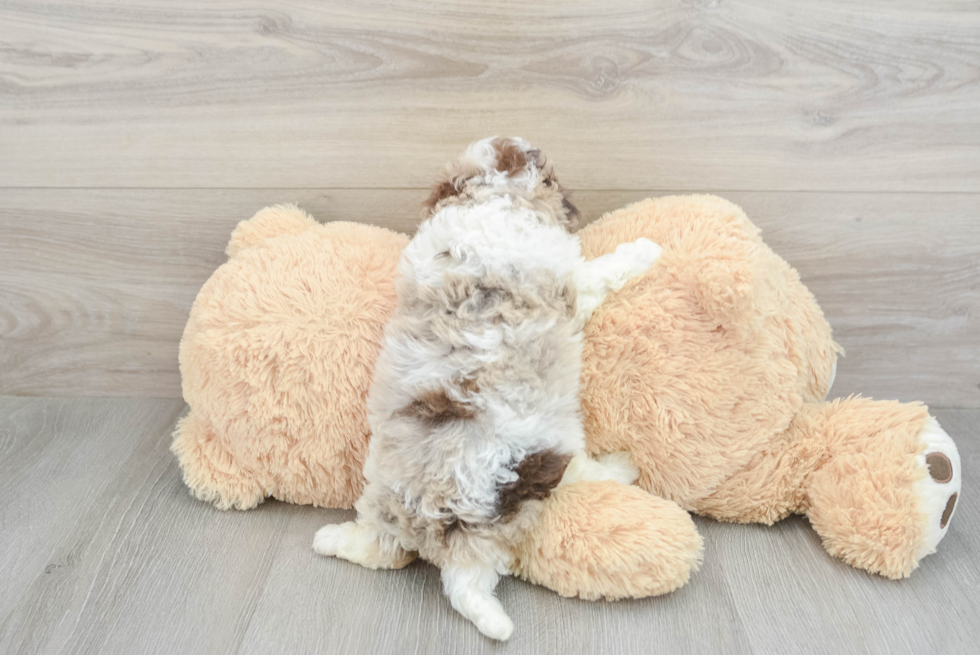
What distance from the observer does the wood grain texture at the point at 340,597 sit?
71cm

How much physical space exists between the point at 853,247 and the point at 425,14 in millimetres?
702

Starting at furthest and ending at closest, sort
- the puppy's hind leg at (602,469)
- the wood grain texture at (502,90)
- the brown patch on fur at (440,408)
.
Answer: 1. the wood grain texture at (502,90)
2. the puppy's hind leg at (602,469)
3. the brown patch on fur at (440,408)

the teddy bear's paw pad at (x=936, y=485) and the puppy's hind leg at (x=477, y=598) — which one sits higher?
the teddy bear's paw pad at (x=936, y=485)

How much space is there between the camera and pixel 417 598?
2.51 feet

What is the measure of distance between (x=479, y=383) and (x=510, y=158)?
263mm

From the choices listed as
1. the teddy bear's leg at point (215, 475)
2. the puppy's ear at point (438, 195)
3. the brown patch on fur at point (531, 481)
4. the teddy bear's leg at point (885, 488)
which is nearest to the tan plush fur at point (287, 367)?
the teddy bear's leg at point (215, 475)

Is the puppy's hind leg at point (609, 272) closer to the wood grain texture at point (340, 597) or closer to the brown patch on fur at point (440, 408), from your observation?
the brown patch on fur at point (440, 408)

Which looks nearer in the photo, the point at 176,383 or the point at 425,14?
the point at 425,14

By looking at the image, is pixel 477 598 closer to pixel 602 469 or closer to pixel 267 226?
pixel 602 469

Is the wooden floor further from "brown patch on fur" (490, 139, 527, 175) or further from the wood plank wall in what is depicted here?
"brown patch on fur" (490, 139, 527, 175)

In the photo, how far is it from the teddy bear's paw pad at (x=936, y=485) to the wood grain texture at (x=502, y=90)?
393mm

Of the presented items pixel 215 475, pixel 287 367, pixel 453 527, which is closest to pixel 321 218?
pixel 287 367

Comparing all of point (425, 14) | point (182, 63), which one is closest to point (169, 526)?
point (182, 63)

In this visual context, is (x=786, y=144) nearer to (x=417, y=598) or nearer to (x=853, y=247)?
(x=853, y=247)
